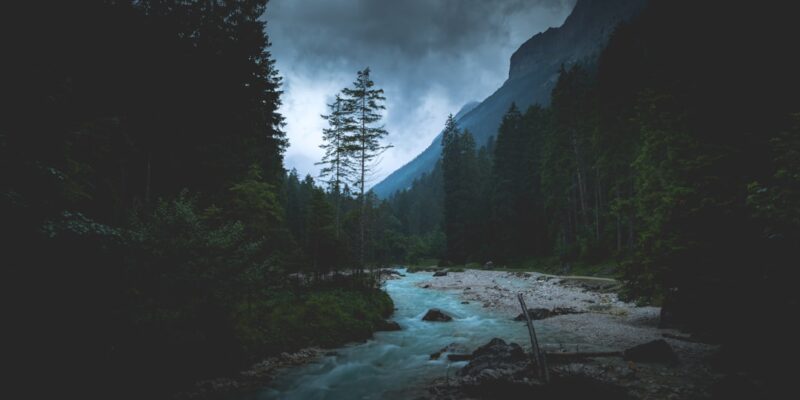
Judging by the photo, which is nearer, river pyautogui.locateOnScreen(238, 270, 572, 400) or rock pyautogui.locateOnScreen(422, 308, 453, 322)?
river pyautogui.locateOnScreen(238, 270, 572, 400)

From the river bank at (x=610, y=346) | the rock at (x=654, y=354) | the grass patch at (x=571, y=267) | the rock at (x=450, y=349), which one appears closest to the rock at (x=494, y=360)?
the river bank at (x=610, y=346)

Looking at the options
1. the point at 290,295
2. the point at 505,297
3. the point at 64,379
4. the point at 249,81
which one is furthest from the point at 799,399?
the point at 249,81

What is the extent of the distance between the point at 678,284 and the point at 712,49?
22.7 feet

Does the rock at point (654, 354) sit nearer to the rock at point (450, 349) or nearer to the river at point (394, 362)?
the river at point (394, 362)

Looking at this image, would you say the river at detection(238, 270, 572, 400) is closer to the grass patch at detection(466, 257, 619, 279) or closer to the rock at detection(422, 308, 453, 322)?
the rock at detection(422, 308, 453, 322)

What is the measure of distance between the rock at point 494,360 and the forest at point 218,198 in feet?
15.3

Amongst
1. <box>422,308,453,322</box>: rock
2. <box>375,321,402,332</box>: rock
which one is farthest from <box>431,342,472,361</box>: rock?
<box>422,308,453,322</box>: rock

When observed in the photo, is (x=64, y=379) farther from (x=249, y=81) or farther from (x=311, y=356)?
(x=249, y=81)

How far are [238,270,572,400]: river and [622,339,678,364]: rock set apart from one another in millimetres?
3256

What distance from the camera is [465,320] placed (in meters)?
17.2

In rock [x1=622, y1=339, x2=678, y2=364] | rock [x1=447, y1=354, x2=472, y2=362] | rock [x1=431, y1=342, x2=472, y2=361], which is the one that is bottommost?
rock [x1=431, y1=342, x2=472, y2=361]

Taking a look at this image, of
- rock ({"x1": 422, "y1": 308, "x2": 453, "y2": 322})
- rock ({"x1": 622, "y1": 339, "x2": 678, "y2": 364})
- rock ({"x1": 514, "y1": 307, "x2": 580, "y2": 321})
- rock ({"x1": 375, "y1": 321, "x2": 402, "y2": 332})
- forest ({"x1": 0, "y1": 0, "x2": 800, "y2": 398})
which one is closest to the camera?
forest ({"x1": 0, "y1": 0, "x2": 800, "y2": 398})

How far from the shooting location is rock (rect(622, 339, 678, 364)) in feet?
27.4

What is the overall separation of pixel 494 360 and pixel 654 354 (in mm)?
3853
